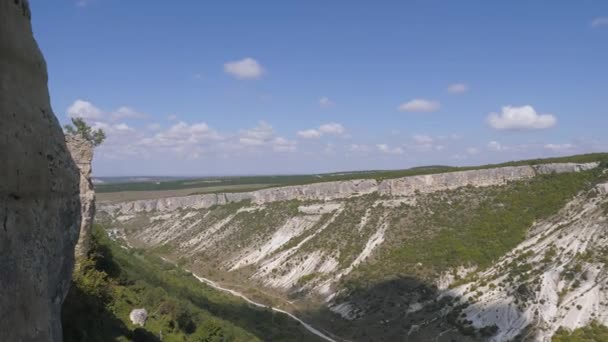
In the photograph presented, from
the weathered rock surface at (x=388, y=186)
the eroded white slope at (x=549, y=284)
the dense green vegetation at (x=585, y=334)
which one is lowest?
the dense green vegetation at (x=585, y=334)

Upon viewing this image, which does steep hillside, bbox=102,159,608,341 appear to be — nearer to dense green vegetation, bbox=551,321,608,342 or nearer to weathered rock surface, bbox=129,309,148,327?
dense green vegetation, bbox=551,321,608,342

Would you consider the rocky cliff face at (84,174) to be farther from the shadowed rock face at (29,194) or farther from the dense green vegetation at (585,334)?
the dense green vegetation at (585,334)

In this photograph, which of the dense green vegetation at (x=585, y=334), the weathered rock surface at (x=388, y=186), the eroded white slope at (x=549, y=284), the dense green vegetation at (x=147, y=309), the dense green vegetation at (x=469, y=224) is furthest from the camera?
the weathered rock surface at (x=388, y=186)

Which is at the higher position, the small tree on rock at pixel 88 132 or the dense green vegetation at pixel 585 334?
the small tree on rock at pixel 88 132

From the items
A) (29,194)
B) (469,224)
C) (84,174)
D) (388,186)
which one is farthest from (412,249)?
(29,194)

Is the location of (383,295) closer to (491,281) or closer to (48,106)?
(491,281)

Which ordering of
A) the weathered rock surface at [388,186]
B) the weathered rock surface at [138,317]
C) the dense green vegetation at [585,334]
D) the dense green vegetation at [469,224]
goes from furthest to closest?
the weathered rock surface at [388,186] → the dense green vegetation at [469,224] → the dense green vegetation at [585,334] → the weathered rock surface at [138,317]

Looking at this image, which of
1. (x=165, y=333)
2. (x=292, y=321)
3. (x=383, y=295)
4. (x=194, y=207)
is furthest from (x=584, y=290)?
(x=194, y=207)

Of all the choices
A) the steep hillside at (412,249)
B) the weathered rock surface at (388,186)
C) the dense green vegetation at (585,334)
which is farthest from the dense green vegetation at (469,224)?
the dense green vegetation at (585,334)
